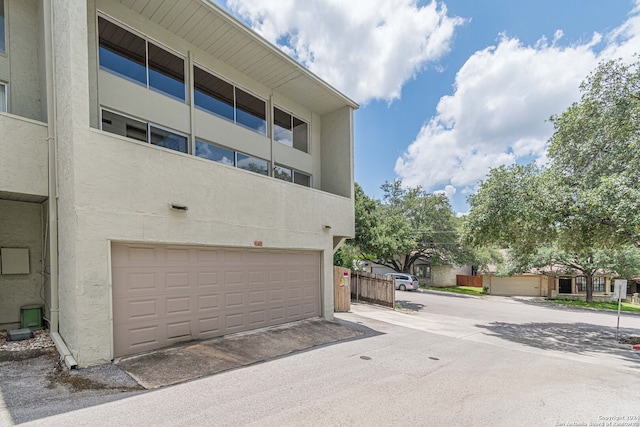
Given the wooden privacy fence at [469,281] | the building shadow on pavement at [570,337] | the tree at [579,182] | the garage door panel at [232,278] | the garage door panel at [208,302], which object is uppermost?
the tree at [579,182]

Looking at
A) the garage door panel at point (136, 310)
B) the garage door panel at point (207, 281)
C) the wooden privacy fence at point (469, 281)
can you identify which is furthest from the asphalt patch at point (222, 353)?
the wooden privacy fence at point (469, 281)

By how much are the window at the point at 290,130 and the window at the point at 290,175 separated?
98 cm

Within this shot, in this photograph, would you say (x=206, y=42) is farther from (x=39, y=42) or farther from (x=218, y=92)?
(x=39, y=42)

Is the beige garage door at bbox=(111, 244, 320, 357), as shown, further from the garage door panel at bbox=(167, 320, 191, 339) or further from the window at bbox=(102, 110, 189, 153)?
the window at bbox=(102, 110, 189, 153)

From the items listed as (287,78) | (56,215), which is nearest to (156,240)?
(56,215)

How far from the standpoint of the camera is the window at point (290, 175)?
1214 centimetres

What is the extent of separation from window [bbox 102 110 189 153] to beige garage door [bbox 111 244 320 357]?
3.40 meters

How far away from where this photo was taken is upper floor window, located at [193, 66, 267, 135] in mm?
9977

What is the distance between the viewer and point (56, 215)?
22.5 ft

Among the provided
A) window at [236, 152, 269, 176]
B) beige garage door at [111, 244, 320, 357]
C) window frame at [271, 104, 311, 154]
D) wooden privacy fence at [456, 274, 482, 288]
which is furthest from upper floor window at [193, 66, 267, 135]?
wooden privacy fence at [456, 274, 482, 288]

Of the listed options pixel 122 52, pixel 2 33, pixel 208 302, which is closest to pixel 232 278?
pixel 208 302

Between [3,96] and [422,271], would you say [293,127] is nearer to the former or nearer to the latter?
[3,96]

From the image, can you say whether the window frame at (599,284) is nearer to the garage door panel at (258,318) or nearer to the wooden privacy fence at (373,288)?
the wooden privacy fence at (373,288)

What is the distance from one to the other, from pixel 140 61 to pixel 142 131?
1897mm
